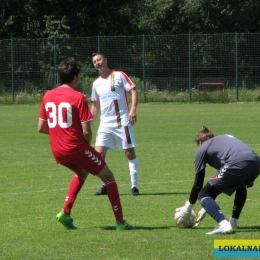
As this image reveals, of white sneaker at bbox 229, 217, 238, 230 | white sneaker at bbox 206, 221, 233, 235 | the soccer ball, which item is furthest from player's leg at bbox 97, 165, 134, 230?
white sneaker at bbox 229, 217, 238, 230

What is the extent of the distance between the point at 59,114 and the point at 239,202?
2.11 m

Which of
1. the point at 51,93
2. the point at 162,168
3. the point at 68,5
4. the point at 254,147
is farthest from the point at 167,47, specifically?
the point at 51,93

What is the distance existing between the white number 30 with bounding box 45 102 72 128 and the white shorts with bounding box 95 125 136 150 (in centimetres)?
330

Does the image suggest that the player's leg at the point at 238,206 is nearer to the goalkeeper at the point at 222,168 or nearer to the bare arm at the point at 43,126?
the goalkeeper at the point at 222,168

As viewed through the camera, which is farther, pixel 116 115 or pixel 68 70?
pixel 116 115

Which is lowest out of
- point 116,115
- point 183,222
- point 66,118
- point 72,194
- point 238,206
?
point 183,222

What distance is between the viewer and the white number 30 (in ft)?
25.3

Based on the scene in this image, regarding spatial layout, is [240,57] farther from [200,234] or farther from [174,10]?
[200,234]

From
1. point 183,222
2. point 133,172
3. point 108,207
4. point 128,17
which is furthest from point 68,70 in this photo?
point 128,17

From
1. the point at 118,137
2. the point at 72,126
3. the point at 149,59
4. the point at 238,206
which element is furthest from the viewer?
the point at 149,59

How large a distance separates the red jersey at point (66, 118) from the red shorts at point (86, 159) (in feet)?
0.13

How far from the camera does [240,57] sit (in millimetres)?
36438

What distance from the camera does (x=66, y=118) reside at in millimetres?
7730

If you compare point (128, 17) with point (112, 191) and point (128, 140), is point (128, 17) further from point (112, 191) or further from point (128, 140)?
point (112, 191)
